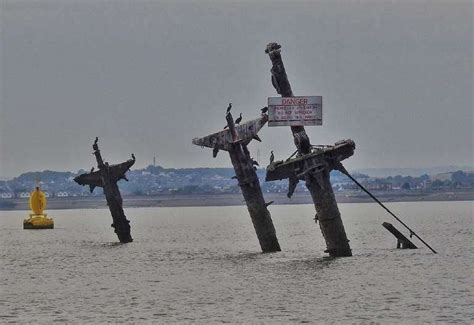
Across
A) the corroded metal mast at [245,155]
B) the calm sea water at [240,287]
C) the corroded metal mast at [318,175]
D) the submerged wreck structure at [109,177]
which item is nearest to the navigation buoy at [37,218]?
the submerged wreck structure at [109,177]

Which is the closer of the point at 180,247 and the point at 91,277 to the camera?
the point at 91,277

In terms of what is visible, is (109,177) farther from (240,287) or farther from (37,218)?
(37,218)

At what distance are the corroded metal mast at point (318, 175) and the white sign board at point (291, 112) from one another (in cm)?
41

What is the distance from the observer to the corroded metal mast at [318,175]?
62969 millimetres

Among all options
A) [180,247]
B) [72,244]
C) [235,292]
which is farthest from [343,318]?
[72,244]

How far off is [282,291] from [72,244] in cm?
5521

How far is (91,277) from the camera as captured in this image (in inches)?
2687

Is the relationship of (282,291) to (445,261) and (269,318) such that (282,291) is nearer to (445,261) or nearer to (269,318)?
(269,318)

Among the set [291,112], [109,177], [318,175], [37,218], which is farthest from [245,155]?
[37,218]

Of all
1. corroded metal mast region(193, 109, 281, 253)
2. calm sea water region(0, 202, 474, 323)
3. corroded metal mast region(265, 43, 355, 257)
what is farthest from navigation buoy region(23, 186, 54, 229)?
corroded metal mast region(265, 43, 355, 257)

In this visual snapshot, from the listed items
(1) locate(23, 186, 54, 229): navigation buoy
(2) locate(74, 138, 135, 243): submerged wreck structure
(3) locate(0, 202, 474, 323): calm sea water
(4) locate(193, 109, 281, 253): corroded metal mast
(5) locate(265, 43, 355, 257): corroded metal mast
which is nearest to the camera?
(3) locate(0, 202, 474, 323): calm sea water

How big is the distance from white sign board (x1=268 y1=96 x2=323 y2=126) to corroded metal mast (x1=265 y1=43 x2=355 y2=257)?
41 centimetres

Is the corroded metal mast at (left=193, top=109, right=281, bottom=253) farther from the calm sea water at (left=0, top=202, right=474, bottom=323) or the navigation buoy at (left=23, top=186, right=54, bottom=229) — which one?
the navigation buoy at (left=23, top=186, right=54, bottom=229)

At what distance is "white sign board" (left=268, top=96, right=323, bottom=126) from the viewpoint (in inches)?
2539
